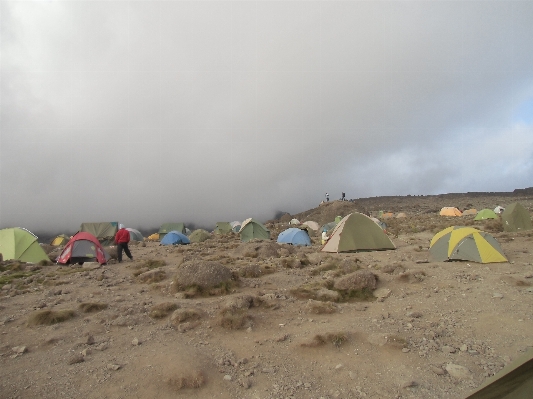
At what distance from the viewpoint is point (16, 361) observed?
662 cm

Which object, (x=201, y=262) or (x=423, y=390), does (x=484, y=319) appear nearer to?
(x=423, y=390)

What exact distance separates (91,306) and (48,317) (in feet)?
3.71

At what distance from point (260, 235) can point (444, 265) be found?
750 inches

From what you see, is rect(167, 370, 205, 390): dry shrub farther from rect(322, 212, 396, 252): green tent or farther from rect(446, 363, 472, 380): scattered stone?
rect(322, 212, 396, 252): green tent

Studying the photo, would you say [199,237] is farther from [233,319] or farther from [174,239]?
[233,319]

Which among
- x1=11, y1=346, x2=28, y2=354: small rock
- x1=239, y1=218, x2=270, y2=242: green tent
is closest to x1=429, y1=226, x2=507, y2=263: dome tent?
x1=11, y1=346, x2=28, y2=354: small rock

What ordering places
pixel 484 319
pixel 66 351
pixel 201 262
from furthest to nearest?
pixel 201 262, pixel 484 319, pixel 66 351

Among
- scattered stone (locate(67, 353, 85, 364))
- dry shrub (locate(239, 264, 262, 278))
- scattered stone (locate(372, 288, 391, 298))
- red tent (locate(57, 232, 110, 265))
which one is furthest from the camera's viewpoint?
red tent (locate(57, 232, 110, 265))

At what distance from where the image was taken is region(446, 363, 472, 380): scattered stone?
18.9ft

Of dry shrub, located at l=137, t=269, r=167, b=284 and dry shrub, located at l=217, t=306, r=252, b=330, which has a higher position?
dry shrub, located at l=137, t=269, r=167, b=284

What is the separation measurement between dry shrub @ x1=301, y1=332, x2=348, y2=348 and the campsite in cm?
2

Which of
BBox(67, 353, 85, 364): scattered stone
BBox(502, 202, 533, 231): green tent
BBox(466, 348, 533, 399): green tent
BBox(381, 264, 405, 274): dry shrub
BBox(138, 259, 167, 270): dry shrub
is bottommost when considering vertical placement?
BBox(67, 353, 85, 364): scattered stone

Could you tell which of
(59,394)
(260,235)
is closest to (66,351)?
(59,394)

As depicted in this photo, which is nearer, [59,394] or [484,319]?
[59,394]
